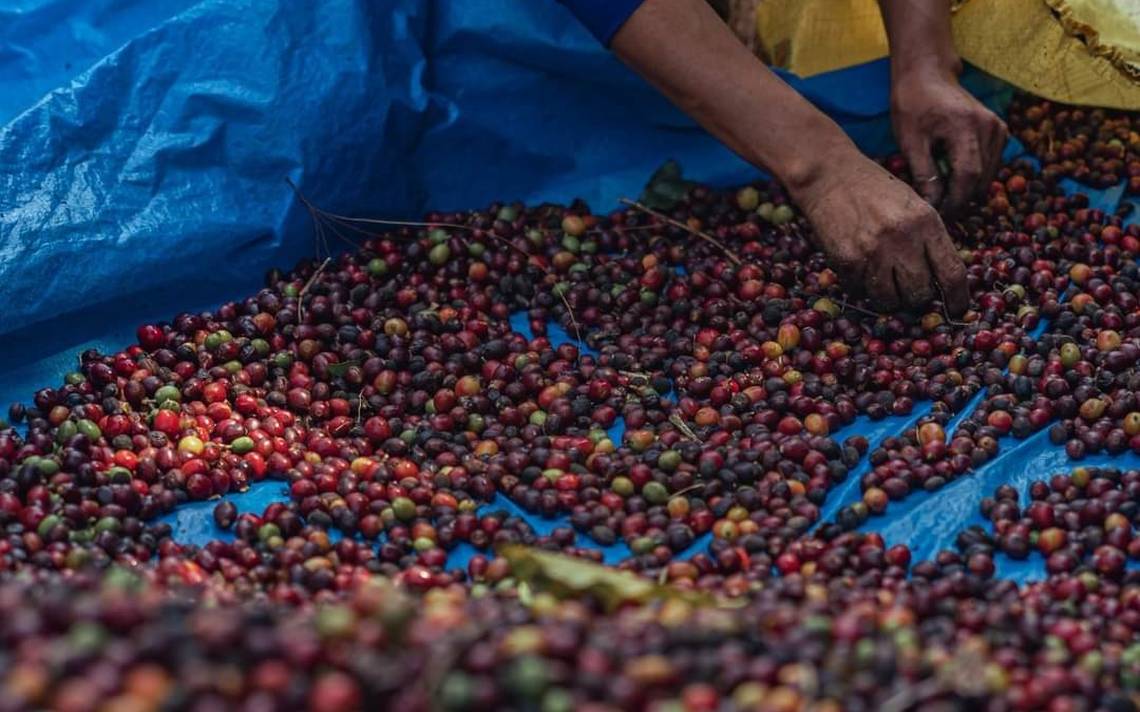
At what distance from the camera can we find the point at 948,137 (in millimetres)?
4098

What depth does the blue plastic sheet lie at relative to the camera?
13.0 feet

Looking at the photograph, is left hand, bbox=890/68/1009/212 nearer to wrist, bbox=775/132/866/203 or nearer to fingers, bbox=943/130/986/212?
fingers, bbox=943/130/986/212

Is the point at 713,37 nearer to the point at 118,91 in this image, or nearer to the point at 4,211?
the point at 118,91

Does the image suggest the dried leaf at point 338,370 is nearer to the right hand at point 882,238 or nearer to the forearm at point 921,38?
the right hand at point 882,238

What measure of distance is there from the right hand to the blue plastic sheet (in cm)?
40

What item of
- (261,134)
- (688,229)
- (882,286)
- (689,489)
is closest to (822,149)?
(882,286)

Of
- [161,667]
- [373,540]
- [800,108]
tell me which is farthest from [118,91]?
[161,667]

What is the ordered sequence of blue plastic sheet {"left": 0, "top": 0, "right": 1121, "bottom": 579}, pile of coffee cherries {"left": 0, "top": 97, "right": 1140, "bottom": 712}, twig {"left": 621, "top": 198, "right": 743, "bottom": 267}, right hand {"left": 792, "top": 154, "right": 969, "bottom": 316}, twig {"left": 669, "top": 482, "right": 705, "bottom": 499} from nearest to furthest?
pile of coffee cherries {"left": 0, "top": 97, "right": 1140, "bottom": 712}
twig {"left": 669, "top": 482, "right": 705, "bottom": 499}
right hand {"left": 792, "top": 154, "right": 969, "bottom": 316}
blue plastic sheet {"left": 0, "top": 0, "right": 1121, "bottom": 579}
twig {"left": 621, "top": 198, "right": 743, "bottom": 267}

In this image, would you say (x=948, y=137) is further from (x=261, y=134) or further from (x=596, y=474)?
(x=261, y=134)

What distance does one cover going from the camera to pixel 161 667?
1.82 m

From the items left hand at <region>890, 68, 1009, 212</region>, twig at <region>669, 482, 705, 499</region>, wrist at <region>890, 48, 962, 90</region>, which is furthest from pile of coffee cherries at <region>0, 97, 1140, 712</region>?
wrist at <region>890, 48, 962, 90</region>

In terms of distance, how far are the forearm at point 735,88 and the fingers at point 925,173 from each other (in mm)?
402

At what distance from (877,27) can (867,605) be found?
9.31ft

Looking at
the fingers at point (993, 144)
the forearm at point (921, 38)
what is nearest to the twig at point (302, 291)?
the forearm at point (921, 38)
